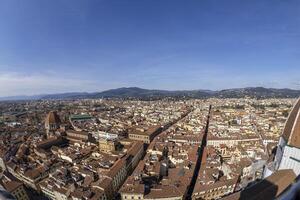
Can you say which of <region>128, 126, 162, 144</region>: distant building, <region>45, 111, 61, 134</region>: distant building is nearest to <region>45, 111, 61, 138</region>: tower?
<region>45, 111, 61, 134</region>: distant building

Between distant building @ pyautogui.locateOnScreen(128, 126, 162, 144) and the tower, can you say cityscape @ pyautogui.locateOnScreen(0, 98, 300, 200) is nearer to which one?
distant building @ pyautogui.locateOnScreen(128, 126, 162, 144)

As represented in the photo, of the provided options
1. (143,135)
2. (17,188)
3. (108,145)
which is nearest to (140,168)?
(17,188)

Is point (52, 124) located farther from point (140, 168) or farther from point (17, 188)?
point (140, 168)

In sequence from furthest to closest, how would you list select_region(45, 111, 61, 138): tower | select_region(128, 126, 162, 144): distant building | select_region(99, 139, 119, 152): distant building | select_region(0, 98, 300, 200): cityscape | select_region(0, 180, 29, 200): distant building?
select_region(45, 111, 61, 138): tower, select_region(128, 126, 162, 144): distant building, select_region(99, 139, 119, 152): distant building, select_region(0, 180, 29, 200): distant building, select_region(0, 98, 300, 200): cityscape

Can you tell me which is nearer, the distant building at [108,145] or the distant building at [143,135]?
the distant building at [108,145]

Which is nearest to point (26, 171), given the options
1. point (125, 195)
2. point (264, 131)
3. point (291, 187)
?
A: point (125, 195)

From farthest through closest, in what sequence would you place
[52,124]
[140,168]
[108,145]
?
[52,124]
[108,145]
[140,168]

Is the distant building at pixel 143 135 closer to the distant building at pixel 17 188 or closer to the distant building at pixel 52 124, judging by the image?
the distant building at pixel 52 124

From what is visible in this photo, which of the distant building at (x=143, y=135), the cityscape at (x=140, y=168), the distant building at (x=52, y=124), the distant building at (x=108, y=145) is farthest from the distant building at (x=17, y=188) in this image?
the distant building at (x=52, y=124)

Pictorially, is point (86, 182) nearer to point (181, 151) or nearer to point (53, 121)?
point (181, 151)

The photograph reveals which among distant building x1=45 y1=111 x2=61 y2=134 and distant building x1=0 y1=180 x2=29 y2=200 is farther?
distant building x1=45 y1=111 x2=61 y2=134

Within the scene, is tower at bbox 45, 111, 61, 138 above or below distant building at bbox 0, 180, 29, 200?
above

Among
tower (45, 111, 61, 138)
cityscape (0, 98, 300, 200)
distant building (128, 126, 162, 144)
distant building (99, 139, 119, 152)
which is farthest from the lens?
tower (45, 111, 61, 138)
